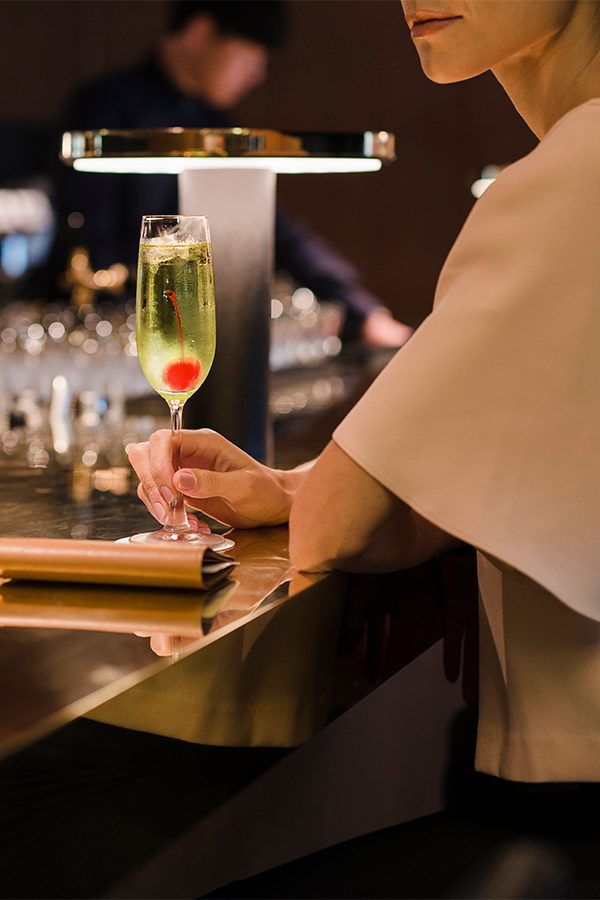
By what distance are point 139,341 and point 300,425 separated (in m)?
0.94

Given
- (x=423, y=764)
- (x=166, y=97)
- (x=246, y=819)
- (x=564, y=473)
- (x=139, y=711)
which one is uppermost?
(x=166, y=97)

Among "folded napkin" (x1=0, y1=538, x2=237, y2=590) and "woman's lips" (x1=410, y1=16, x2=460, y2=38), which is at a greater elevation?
"woman's lips" (x1=410, y1=16, x2=460, y2=38)

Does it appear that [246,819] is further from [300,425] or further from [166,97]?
[166,97]

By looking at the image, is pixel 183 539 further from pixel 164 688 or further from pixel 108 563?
pixel 164 688

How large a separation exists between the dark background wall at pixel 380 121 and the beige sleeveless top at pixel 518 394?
188 inches

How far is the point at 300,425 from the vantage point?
221 centimetres

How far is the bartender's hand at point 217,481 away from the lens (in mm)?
1283

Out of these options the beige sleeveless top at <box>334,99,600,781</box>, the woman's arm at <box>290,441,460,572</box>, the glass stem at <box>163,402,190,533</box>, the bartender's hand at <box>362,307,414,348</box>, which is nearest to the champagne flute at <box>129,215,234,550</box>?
the glass stem at <box>163,402,190,533</box>

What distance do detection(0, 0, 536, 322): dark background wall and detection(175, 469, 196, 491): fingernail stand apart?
4.63 metres

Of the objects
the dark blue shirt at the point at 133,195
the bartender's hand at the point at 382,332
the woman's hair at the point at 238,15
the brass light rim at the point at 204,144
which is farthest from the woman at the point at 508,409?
the woman's hair at the point at 238,15

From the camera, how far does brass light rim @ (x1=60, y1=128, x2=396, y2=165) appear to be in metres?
1.75

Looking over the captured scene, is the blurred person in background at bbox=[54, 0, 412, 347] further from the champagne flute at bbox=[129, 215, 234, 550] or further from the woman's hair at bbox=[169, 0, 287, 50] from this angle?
the champagne flute at bbox=[129, 215, 234, 550]

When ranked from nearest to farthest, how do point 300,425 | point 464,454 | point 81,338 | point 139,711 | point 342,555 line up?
point 139,711 → point 464,454 → point 342,555 → point 300,425 → point 81,338

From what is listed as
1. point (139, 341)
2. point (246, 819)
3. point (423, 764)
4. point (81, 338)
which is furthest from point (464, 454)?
point (81, 338)
